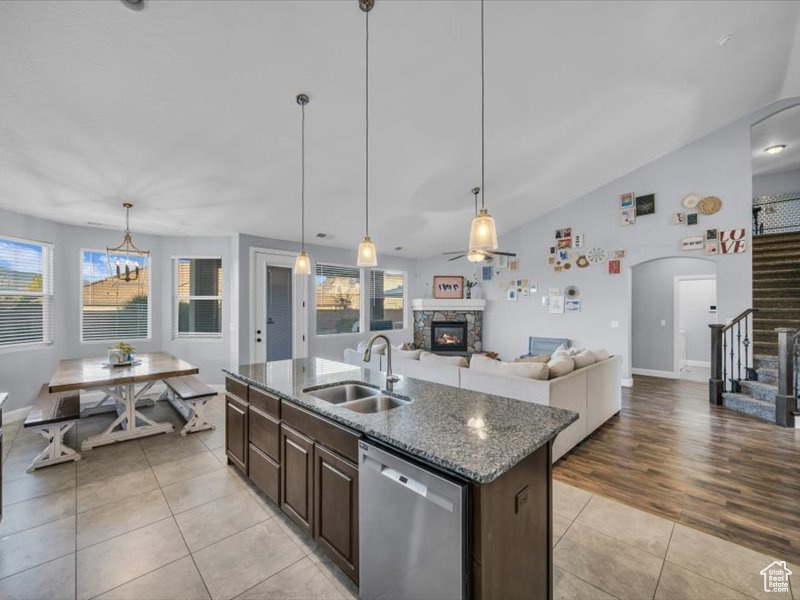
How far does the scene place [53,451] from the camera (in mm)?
3029

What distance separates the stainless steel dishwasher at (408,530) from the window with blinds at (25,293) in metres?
5.14

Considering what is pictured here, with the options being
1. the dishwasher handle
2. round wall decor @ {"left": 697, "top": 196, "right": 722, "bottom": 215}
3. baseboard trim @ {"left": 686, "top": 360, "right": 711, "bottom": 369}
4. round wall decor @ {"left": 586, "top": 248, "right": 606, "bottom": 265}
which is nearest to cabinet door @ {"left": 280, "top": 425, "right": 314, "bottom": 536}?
the dishwasher handle

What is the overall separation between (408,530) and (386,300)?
6559 millimetres

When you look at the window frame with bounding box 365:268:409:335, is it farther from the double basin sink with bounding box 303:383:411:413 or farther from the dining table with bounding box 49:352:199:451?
the double basin sink with bounding box 303:383:411:413

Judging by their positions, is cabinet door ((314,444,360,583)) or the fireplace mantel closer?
cabinet door ((314,444,360,583))

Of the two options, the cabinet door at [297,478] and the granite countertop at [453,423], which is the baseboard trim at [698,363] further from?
the cabinet door at [297,478]

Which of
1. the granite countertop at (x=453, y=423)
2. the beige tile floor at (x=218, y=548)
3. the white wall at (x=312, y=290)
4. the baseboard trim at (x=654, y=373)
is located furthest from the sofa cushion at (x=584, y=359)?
the white wall at (x=312, y=290)

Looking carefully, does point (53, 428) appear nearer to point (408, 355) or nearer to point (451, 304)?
point (408, 355)

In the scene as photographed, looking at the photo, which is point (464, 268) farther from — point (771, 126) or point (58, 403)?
point (58, 403)

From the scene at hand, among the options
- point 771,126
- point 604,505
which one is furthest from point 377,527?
point 771,126

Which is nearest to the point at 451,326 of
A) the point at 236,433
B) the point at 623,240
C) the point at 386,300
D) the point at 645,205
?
the point at 386,300

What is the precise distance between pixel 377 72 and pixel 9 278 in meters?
4.93

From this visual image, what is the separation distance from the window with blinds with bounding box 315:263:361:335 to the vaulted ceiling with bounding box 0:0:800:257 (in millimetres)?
1579

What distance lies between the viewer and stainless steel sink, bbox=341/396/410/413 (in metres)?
2.07
